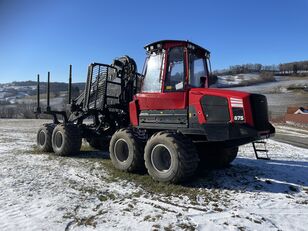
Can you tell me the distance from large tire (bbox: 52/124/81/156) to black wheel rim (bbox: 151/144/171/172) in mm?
4280

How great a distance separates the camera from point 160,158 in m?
7.52

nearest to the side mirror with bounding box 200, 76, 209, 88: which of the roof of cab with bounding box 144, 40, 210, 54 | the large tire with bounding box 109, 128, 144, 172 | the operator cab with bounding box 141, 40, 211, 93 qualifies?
the operator cab with bounding box 141, 40, 211, 93

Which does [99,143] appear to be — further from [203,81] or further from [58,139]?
[203,81]

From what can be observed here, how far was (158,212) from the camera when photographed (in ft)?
17.8

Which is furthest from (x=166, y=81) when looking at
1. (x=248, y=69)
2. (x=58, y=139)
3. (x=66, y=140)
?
(x=248, y=69)

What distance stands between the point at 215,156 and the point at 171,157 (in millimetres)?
2334

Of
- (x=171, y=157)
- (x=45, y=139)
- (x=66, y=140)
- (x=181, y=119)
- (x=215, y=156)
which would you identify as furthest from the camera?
(x=45, y=139)

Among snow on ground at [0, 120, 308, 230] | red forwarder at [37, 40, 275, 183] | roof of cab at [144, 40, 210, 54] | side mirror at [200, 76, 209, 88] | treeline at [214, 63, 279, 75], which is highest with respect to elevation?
treeline at [214, 63, 279, 75]

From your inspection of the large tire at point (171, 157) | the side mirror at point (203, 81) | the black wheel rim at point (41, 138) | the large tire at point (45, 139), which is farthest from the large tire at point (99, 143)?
the side mirror at point (203, 81)

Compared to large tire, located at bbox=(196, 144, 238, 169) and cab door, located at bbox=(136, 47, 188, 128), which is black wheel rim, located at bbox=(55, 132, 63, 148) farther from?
large tire, located at bbox=(196, 144, 238, 169)

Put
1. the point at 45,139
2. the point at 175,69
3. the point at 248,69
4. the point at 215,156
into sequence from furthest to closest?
Result: the point at 248,69 < the point at 45,139 < the point at 215,156 < the point at 175,69

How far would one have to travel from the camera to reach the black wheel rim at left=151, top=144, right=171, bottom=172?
292 inches

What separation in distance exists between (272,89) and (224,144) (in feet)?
223

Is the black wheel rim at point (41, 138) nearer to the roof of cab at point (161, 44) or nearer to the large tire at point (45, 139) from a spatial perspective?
the large tire at point (45, 139)
